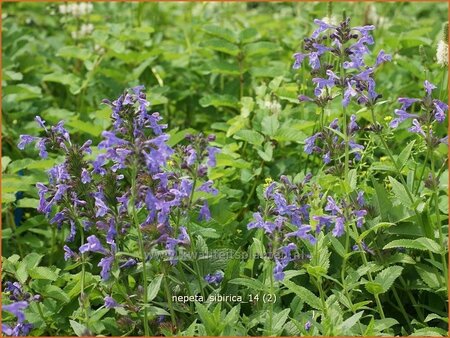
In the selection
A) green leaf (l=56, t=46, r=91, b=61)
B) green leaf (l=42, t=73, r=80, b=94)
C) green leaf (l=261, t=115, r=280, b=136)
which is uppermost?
green leaf (l=56, t=46, r=91, b=61)

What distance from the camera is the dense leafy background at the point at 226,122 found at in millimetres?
3146

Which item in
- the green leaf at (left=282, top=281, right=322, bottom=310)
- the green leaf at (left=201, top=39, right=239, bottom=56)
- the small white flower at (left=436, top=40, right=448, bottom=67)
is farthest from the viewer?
the green leaf at (left=201, top=39, right=239, bottom=56)

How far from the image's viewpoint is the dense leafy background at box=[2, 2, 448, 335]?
3.15 metres

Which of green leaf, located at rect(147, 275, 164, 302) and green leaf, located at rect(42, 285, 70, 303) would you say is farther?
green leaf, located at rect(42, 285, 70, 303)

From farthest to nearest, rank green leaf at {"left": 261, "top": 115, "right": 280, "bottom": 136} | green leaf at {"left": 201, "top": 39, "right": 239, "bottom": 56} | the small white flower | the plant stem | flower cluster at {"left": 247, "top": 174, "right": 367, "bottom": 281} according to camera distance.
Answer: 1. green leaf at {"left": 201, "top": 39, "right": 239, "bottom": 56}
2. green leaf at {"left": 261, "top": 115, "right": 280, "bottom": 136}
3. the small white flower
4. flower cluster at {"left": 247, "top": 174, "right": 367, "bottom": 281}
5. the plant stem

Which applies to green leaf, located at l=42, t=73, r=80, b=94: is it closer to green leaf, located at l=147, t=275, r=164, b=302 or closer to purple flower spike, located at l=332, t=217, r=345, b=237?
green leaf, located at l=147, t=275, r=164, b=302

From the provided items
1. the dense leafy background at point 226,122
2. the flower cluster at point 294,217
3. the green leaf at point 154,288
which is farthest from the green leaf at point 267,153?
the green leaf at point 154,288

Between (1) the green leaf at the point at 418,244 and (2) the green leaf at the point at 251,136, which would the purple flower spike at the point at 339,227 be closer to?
(1) the green leaf at the point at 418,244

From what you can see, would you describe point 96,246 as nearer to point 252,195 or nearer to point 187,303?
point 187,303

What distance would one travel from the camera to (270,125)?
399 cm

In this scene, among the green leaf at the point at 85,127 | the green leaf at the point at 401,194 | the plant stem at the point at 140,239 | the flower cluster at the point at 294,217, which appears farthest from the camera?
the green leaf at the point at 85,127

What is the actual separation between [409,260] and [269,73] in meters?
1.93

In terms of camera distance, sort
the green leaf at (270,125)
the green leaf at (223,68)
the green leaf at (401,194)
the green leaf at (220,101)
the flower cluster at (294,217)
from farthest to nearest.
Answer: the green leaf at (223,68) → the green leaf at (220,101) → the green leaf at (270,125) → the green leaf at (401,194) → the flower cluster at (294,217)

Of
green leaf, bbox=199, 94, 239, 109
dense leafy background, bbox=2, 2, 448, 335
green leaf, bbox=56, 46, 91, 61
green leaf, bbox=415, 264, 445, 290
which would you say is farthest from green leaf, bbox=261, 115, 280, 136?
green leaf, bbox=56, 46, 91, 61
